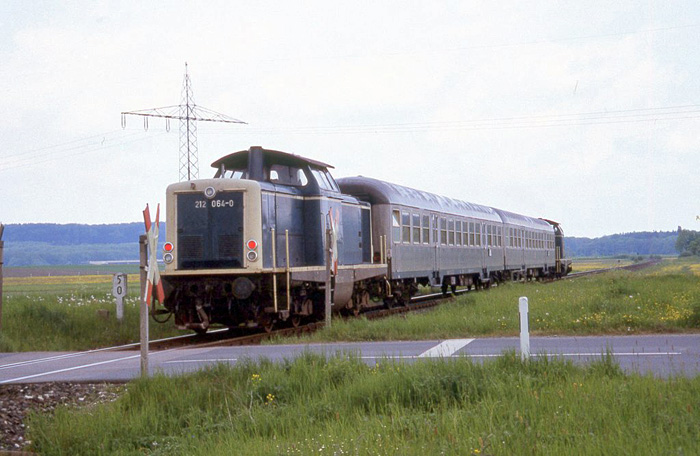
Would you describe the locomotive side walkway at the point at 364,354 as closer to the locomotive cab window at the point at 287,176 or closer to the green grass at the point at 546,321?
the green grass at the point at 546,321

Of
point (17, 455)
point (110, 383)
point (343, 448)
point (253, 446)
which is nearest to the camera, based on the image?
point (343, 448)

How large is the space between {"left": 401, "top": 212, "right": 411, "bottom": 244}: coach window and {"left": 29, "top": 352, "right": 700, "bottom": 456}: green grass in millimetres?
14146

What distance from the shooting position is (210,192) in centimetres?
1667

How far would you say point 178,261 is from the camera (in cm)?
1673

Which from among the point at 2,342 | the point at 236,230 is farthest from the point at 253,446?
the point at 2,342

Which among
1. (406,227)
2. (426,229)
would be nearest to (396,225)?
(406,227)

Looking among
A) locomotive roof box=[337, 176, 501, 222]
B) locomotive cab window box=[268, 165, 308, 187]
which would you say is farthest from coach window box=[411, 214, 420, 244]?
locomotive cab window box=[268, 165, 308, 187]

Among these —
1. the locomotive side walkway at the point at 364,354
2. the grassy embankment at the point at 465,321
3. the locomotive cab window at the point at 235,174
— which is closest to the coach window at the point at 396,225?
the grassy embankment at the point at 465,321

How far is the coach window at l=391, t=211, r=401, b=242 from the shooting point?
2293cm

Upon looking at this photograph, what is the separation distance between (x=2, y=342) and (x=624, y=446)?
47.7 ft

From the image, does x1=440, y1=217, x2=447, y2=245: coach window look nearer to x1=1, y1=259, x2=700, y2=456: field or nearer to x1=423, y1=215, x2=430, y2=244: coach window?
x1=423, y1=215, x2=430, y2=244: coach window

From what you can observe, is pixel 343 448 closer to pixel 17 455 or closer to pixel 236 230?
pixel 17 455

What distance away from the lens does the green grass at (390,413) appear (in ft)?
19.3

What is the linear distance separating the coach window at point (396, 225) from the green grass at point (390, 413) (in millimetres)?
13160
